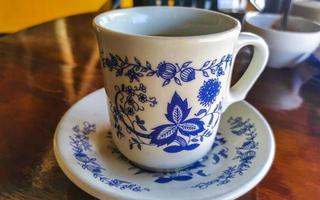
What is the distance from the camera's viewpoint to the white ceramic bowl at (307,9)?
0.60m

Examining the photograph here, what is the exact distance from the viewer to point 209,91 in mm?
321

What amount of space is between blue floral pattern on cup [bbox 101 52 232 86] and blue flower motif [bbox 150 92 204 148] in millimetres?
23

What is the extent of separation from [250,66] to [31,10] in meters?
1.35

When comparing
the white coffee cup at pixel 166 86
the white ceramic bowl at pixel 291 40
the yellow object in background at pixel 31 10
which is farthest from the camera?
the yellow object in background at pixel 31 10

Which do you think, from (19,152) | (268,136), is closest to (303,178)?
(268,136)

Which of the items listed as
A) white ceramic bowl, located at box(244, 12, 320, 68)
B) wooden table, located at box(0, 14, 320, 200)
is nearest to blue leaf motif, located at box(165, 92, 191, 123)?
wooden table, located at box(0, 14, 320, 200)

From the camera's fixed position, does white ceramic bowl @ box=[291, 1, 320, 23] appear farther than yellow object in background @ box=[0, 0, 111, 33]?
No

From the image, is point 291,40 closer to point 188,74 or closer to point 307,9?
point 307,9

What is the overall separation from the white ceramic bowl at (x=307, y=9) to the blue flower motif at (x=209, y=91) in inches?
15.1

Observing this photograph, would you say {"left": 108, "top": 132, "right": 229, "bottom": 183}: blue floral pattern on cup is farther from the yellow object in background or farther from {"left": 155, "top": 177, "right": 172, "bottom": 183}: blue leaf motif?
the yellow object in background

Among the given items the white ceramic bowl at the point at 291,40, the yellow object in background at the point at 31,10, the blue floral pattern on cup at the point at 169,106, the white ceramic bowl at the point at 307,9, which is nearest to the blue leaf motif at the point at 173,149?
the blue floral pattern on cup at the point at 169,106

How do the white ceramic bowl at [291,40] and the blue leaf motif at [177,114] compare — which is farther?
the white ceramic bowl at [291,40]

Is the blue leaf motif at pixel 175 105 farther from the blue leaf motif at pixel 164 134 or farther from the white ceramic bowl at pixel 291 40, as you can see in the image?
the white ceramic bowl at pixel 291 40

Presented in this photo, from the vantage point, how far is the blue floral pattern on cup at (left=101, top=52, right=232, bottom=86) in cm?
29
